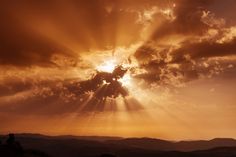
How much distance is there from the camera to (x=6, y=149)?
131 meters

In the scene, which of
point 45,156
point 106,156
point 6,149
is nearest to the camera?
point 6,149

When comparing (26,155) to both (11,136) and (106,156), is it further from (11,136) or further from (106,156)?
(106,156)

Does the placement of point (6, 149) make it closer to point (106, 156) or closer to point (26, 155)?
point (26, 155)

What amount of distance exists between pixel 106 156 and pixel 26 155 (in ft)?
109

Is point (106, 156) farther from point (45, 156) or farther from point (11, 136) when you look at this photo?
point (11, 136)

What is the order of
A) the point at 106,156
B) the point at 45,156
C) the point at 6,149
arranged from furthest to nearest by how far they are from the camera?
the point at 106,156 < the point at 45,156 < the point at 6,149

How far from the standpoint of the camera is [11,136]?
134875 mm

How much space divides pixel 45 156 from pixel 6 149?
48.4ft

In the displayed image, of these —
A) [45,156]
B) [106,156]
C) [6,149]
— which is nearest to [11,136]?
[6,149]

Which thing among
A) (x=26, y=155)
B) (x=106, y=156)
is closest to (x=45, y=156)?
(x=26, y=155)

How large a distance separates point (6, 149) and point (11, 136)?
5.59m

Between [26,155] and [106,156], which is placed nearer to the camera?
[26,155]

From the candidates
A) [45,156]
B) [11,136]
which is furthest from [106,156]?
[11,136]

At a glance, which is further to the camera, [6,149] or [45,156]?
[45,156]
